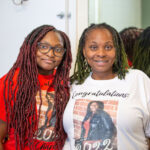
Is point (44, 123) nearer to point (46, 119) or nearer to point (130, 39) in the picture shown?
point (46, 119)

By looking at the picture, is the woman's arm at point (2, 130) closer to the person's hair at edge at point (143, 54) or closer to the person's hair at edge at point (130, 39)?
the person's hair at edge at point (143, 54)

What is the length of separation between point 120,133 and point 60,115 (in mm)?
319

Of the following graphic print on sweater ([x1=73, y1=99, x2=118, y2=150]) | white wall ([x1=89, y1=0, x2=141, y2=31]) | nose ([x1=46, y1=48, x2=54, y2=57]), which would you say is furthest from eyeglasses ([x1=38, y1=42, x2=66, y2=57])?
white wall ([x1=89, y1=0, x2=141, y2=31])

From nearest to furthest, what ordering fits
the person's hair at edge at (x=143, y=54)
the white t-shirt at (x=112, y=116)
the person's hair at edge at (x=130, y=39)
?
the white t-shirt at (x=112, y=116) → the person's hair at edge at (x=143, y=54) → the person's hair at edge at (x=130, y=39)

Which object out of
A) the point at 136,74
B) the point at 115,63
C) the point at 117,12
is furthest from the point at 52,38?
the point at 117,12

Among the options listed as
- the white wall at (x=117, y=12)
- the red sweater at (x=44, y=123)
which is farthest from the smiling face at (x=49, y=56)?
the white wall at (x=117, y=12)

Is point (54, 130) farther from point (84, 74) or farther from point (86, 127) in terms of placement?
point (84, 74)

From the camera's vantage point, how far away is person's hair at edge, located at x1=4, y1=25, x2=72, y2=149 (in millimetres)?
987

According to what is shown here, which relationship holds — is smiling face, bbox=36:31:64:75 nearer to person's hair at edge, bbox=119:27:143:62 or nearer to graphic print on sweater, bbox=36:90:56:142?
graphic print on sweater, bbox=36:90:56:142

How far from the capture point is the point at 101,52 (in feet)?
3.34

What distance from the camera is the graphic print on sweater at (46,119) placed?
1.02 meters

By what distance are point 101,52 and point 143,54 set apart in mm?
344

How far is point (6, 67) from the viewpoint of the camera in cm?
166

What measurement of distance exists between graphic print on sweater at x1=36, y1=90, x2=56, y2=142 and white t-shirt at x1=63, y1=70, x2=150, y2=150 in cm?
7
